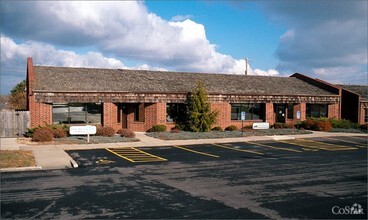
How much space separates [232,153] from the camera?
18.9 m

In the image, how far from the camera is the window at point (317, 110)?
37562 millimetres

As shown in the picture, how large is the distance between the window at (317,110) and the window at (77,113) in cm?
2146

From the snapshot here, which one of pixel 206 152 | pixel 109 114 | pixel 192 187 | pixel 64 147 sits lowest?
pixel 192 187

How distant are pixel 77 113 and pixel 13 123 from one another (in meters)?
4.59

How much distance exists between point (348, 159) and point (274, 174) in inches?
247

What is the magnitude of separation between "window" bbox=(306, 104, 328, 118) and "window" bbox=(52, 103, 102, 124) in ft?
70.4

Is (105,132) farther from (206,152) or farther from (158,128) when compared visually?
(206,152)

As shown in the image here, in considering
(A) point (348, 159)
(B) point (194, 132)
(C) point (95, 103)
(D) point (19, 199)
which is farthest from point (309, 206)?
(C) point (95, 103)

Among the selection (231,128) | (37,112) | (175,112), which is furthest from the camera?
(231,128)

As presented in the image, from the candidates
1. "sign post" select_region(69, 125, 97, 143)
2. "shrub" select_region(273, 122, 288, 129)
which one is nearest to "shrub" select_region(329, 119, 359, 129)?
"shrub" select_region(273, 122, 288, 129)

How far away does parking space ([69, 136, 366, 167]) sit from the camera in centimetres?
1646

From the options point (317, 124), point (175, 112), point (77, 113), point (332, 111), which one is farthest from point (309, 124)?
point (77, 113)

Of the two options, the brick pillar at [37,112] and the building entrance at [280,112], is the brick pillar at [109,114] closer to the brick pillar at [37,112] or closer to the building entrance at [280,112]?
the brick pillar at [37,112]

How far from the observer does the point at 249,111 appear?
110ft
